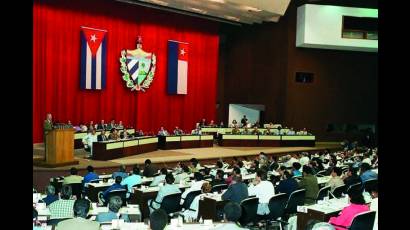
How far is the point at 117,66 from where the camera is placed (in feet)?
65.9

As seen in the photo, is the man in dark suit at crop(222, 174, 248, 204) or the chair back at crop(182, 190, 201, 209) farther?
the chair back at crop(182, 190, 201, 209)

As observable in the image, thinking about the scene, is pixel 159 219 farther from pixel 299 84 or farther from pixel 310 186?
pixel 299 84

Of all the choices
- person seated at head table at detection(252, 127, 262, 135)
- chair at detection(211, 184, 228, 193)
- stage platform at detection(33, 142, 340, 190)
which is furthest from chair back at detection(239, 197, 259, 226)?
person seated at head table at detection(252, 127, 262, 135)

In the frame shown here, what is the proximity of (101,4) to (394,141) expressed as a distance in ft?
60.3

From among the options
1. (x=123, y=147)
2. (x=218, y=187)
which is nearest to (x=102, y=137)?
(x=123, y=147)

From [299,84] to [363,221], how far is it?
19.0 meters

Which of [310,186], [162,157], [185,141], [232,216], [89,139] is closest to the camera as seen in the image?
[232,216]

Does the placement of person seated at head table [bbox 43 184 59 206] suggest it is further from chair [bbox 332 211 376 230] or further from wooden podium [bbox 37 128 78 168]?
wooden podium [bbox 37 128 78 168]

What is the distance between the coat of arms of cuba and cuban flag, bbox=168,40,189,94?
109 cm

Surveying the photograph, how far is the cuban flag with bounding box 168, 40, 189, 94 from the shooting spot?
22141mm

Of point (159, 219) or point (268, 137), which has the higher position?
point (159, 219)

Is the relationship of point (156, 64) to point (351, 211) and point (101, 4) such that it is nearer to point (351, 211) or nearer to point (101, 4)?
point (101, 4)

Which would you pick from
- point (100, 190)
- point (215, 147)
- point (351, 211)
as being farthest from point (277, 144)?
point (351, 211)

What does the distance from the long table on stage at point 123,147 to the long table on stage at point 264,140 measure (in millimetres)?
4016
